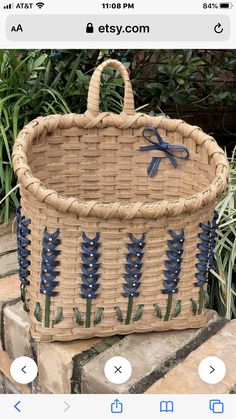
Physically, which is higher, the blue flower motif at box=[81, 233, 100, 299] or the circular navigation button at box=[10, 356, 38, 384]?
the blue flower motif at box=[81, 233, 100, 299]

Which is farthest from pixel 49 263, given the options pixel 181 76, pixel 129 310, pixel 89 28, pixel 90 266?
pixel 181 76

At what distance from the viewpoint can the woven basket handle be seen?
1119 millimetres

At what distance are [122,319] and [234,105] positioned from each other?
1667 millimetres

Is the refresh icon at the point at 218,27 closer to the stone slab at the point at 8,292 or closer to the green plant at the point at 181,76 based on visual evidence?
the green plant at the point at 181,76

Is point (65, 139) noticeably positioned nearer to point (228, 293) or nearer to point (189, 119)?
point (228, 293)

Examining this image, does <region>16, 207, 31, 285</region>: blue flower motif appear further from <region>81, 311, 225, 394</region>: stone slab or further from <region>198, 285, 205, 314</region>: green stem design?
<region>198, 285, 205, 314</region>: green stem design

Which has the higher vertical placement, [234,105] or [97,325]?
[234,105]

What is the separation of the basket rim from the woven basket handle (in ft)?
0.05

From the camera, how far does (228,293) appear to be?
125cm

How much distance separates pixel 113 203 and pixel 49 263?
17cm

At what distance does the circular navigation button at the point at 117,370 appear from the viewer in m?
0.96

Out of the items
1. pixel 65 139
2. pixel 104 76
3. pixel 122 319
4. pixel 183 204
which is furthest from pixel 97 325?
pixel 104 76

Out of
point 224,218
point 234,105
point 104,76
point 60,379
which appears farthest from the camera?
point 234,105
